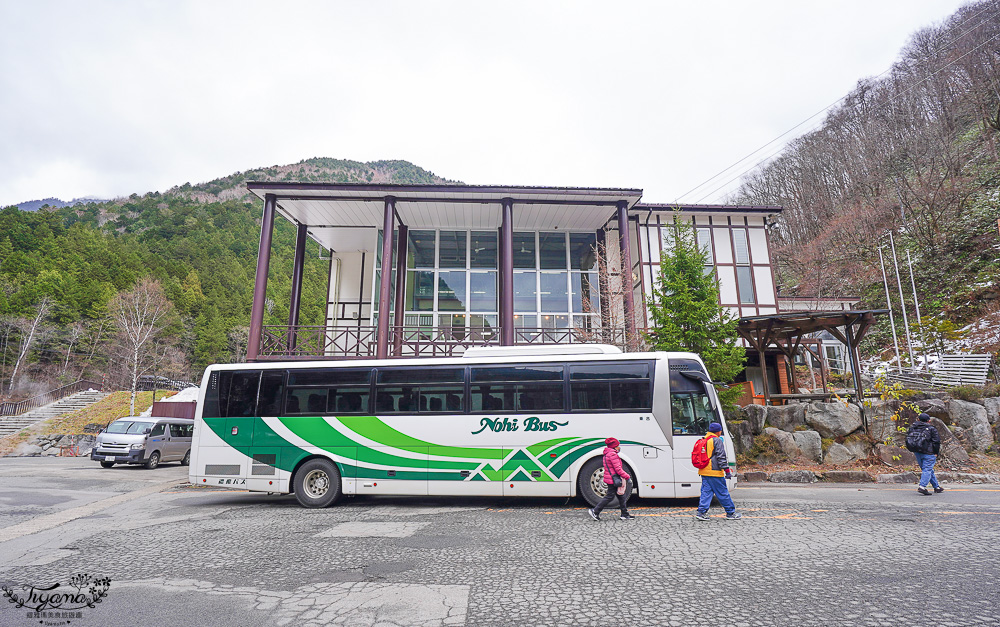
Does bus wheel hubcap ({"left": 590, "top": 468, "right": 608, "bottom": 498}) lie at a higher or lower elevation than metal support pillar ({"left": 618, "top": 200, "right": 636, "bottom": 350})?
lower

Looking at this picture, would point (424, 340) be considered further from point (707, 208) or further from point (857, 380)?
point (857, 380)

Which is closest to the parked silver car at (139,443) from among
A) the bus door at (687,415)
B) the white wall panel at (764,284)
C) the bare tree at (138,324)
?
the bare tree at (138,324)

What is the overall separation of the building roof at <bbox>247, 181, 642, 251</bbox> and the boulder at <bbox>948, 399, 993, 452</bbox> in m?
11.3

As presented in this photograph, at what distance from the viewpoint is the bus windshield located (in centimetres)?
880

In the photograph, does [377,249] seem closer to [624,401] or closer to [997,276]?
[624,401]

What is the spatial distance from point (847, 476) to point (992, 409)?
559 cm

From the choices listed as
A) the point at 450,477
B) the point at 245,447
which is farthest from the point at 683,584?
the point at 245,447

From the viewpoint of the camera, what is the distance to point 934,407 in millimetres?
13492

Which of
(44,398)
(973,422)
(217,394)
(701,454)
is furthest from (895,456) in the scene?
(44,398)

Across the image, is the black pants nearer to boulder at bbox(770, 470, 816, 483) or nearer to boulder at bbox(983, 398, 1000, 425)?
boulder at bbox(770, 470, 816, 483)

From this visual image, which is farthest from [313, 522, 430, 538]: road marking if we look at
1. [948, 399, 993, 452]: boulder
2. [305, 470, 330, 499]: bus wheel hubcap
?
[948, 399, 993, 452]: boulder

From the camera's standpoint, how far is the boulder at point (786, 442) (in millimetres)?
13133

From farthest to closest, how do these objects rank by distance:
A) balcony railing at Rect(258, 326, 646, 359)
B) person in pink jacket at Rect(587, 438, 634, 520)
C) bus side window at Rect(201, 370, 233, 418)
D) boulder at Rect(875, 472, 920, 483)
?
balcony railing at Rect(258, 326, 646, 359)
boulder at Rect(875, 472, 920, 483)
bus side window at Rect(201, 370, 233, 418)
person in pink jacket at Rect(587, 438, 634, 520)

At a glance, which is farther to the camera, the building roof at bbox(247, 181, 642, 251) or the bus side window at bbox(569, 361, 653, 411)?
the building roof at bbox(247, 181, 642, 251)
